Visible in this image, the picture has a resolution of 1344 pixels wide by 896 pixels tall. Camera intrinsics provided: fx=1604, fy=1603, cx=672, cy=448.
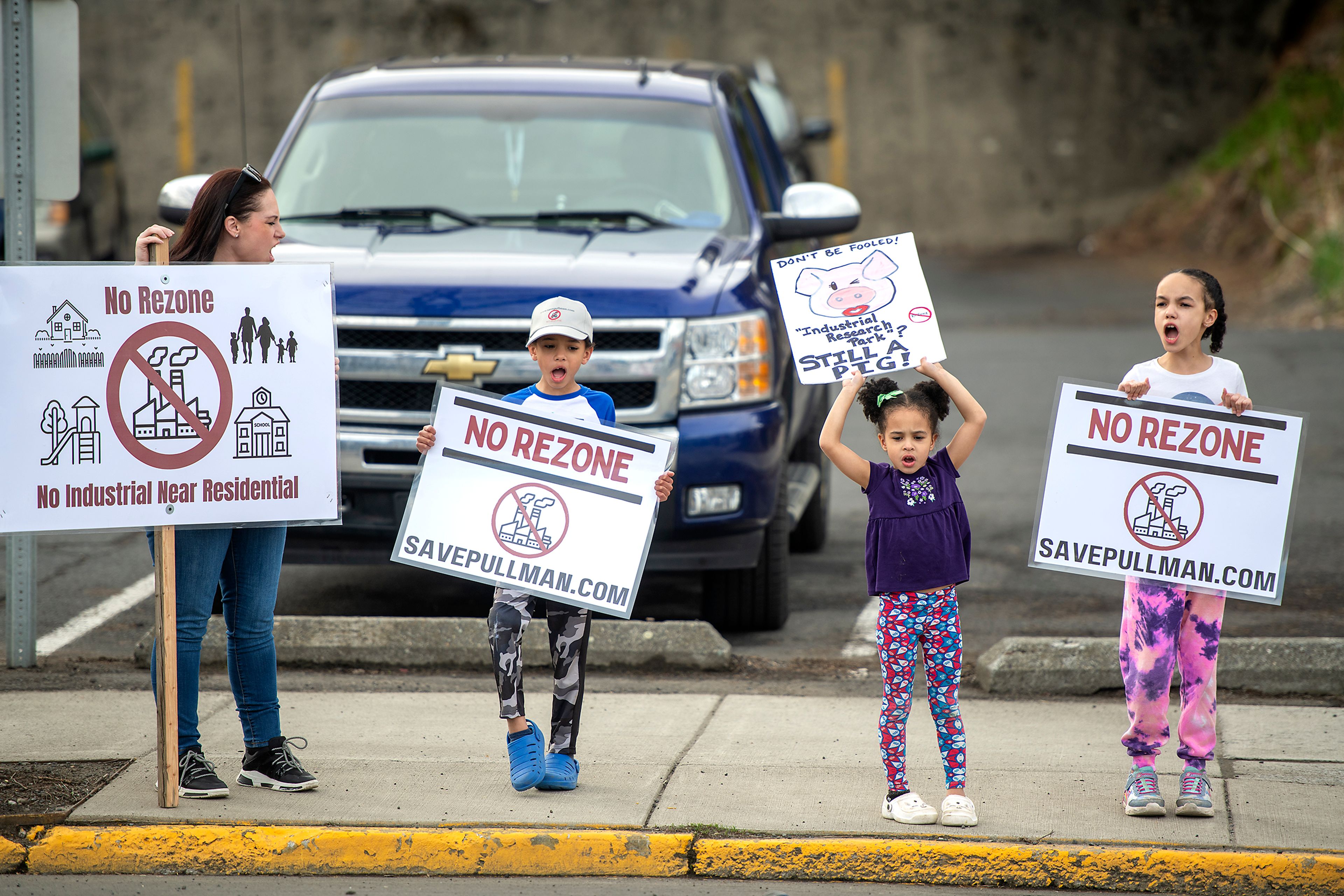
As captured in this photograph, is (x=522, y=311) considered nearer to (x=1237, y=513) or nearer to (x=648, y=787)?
(x=648, y=787)

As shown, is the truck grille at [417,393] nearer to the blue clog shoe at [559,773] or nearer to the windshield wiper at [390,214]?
the windshield wiper at [390,214]

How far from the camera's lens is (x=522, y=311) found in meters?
6.26

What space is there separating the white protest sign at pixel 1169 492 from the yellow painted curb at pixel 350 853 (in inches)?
58.6

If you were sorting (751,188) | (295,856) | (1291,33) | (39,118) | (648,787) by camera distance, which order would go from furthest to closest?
(1291,33)
(751,188)
(39,118)
(648,787)
(295,856)

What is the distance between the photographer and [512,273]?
250 inches

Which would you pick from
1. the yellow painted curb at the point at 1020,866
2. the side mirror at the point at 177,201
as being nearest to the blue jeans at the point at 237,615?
the yellow painted curb at the point at 1020,866

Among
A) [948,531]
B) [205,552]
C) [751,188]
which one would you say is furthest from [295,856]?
[751,188]

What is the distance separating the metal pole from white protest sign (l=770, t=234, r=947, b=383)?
124 inches

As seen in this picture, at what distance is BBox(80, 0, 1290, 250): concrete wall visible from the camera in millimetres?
20672

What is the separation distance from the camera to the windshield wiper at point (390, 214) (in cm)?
699

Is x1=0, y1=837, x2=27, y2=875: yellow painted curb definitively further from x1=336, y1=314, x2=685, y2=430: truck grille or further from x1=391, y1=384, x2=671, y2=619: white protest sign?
x1=336, y1=314, x2=685, y2=430: truck grille

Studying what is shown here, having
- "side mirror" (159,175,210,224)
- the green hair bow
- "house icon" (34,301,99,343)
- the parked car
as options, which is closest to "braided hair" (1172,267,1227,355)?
the green hair bow

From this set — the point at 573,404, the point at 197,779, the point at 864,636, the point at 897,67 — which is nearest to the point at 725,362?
the point at 864,636

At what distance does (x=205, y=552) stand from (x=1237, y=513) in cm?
304
